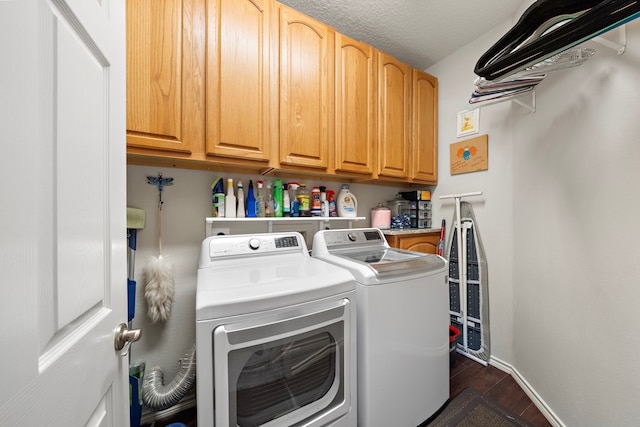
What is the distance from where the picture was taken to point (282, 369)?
3.14 feet

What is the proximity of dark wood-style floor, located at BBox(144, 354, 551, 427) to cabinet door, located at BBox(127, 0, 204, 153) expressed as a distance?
159cm

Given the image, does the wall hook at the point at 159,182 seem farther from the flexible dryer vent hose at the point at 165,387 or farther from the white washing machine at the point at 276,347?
the flexible dryer vent hose at the point at 165,387

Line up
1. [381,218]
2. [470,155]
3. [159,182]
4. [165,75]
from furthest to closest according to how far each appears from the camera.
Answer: [381,218], [470,155], [159,182], [165,75]

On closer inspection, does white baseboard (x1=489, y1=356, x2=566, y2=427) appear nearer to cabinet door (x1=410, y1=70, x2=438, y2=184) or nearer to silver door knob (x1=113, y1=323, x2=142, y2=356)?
cabinet door (x1=410, y1=70, x2=438, y2=184)

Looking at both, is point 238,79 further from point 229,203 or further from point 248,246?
point 248,246

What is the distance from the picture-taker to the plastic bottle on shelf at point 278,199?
1703 millimetres

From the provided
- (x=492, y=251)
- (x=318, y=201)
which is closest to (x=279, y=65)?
(x=318, y=201)

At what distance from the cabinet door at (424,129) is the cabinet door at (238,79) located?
4.59 ft

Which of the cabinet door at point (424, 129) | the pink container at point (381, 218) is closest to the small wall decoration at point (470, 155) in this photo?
the cabinet door at point (424, 129)

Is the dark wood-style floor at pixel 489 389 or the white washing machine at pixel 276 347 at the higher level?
the white washing machine at pixel 276 347

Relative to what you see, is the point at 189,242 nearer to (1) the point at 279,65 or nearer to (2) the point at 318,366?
(2) the point at 318,366

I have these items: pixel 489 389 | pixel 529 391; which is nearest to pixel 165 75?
pixel 489 389

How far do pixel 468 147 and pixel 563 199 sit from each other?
92cm

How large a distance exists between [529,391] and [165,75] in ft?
9.59
